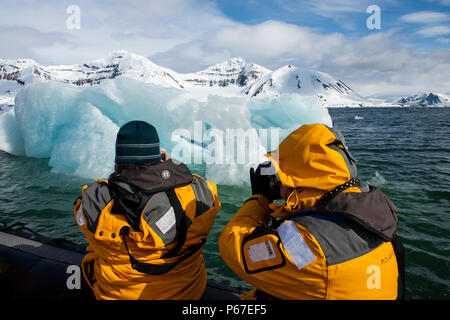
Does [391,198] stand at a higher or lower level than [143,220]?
lower

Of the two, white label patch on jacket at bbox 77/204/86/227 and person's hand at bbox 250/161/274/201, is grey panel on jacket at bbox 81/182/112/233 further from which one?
person's hand at bbox 250/161/274/201

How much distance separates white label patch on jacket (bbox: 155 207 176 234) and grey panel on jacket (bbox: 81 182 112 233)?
1.21ft

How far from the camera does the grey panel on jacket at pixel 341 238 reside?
49.5 inches

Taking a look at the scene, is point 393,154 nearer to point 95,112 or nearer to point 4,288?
point 95,112

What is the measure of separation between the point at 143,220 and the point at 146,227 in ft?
0.16

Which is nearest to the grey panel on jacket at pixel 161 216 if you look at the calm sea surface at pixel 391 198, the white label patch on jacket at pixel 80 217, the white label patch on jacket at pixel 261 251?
the white label patch on jacket at pixel 80 217

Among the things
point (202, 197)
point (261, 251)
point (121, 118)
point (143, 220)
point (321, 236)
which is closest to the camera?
point (321, 236)

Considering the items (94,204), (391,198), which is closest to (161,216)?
(94,204)

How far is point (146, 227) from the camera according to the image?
1.69 m

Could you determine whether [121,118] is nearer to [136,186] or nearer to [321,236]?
[136,186]

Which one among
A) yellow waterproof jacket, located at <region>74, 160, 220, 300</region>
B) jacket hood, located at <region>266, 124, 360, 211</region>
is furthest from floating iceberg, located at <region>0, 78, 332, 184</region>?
jacket hood, located at <region>266, 124, 360, 211</region>

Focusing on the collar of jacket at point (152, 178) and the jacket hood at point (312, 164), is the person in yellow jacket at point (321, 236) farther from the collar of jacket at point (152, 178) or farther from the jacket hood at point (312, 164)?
the collar of jacket at point (152, 178)

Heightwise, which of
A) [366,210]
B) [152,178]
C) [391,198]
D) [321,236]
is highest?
[152,178]

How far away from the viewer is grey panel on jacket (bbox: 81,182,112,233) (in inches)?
70.6
